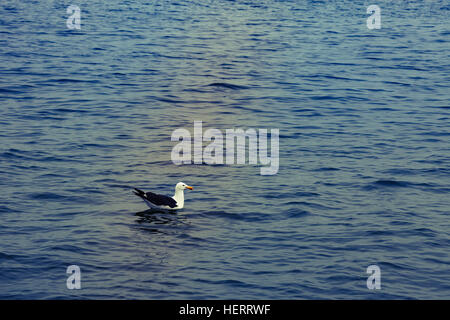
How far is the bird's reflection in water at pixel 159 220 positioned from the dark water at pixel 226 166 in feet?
0.17

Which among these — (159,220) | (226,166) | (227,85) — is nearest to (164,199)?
(159,220)

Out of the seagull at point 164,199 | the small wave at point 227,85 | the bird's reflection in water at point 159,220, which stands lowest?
the bird's reflection in water at point 159,220

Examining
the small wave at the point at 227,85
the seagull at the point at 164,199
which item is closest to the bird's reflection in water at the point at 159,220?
the seagull at the point at 164,199

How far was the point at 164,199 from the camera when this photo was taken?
67.9ft

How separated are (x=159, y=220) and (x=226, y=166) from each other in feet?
15.8

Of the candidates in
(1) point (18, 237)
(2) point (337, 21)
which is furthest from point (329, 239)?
(2) point (337, 21)

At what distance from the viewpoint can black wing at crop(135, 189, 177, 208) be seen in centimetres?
2066

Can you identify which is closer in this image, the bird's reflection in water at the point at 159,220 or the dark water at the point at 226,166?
the dark water at the point at 226,166

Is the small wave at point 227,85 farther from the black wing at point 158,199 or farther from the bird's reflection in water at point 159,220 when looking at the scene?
the bird's reflection in water at point 159,220

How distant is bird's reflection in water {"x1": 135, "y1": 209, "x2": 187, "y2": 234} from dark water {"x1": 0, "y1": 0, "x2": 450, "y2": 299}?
0.17ft

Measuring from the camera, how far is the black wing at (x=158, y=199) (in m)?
20.7

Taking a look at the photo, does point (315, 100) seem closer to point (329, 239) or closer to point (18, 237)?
point (329, 239)

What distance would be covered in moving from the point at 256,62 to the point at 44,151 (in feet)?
56.5
